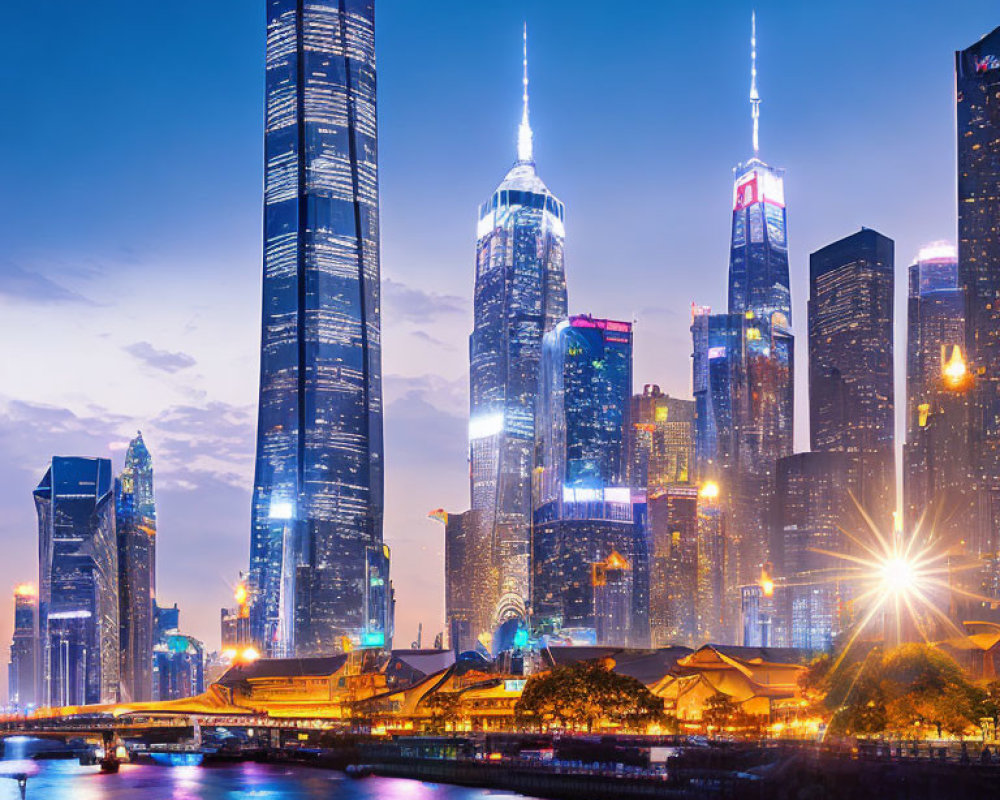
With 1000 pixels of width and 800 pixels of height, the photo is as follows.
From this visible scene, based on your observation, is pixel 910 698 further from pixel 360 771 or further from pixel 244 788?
pixel 244 788

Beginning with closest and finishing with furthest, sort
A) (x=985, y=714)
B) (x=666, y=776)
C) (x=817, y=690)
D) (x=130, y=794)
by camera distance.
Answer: (x=666, y=776) → (x=985, y=714) → (x=130, y=794) → (x=817, y=690)

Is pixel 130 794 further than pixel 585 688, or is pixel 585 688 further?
pixel 585 688

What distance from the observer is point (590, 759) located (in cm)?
14750

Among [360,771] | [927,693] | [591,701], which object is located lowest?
[360,771]

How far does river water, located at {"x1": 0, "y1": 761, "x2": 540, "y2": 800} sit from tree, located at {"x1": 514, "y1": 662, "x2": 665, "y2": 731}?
22492 mm

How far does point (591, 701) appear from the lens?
17725 cm

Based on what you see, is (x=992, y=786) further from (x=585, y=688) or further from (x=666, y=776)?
(x=585, y=688)

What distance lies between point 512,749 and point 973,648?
74.3 m

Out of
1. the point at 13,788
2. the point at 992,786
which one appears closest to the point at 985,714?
the point at 992,786

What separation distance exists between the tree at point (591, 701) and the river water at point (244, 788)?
73.8 ft

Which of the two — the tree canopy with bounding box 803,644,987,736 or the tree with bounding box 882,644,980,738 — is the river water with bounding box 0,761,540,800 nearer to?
the tree canopy with bounding box 803,644,987,736

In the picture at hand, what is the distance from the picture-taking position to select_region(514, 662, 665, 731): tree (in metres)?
176

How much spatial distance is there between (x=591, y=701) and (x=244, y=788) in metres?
47.6

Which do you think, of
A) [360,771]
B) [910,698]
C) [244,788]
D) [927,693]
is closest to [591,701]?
[360,771]
